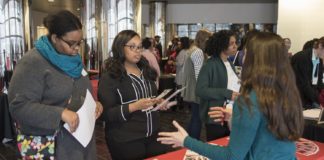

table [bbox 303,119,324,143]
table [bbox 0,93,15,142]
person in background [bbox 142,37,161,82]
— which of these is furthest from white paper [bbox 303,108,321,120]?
table [bbox 0,93,15,142]

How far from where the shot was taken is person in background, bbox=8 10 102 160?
1.49m

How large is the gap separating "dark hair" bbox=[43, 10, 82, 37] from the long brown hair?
78cm

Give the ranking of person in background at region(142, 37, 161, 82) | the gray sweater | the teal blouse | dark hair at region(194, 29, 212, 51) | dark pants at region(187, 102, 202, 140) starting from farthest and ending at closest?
person in background at region(142, 37, 161, 82)
dark hair at region(194, 29, 212, 51)
dark pants at region(187, 102, 202, 140)
the gray sweater
the teal blouse

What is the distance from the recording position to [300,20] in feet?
22.8

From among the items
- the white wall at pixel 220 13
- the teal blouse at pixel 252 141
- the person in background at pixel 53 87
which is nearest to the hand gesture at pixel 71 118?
the person in background at pixel 53 87

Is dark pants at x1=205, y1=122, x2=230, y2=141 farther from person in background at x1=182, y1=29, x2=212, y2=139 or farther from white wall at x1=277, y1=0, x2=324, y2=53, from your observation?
white wall at x1=277, y1=0, x2=324, y2=53

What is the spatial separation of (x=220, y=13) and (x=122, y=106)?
406 inches

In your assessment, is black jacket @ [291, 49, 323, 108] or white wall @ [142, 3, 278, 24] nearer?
black jacket @ [291, 49, 323, 108]

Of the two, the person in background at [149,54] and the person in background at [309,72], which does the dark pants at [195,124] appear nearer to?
the person in background at [309,72]

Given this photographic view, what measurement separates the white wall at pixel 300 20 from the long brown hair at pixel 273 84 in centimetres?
605

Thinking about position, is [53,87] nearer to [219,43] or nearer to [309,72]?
[219,43]

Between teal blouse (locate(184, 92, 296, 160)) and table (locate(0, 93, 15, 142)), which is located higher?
teal blouse (locate(184, 92, 296, 160))

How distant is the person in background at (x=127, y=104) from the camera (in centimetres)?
200

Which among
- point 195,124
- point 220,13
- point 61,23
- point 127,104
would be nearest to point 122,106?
point 127,104
